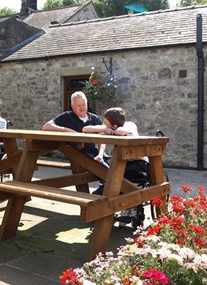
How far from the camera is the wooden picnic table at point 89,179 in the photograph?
9.84 ft

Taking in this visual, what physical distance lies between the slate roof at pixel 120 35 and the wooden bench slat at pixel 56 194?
7.34 m

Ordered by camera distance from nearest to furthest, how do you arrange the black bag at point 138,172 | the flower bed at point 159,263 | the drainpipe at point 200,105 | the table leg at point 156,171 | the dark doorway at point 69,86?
the flower bed at point 159,263
the table leg at point 156,171
the black bag at point 138,172
the drainpipe at point 200,105
the dark doorway at point 69,86

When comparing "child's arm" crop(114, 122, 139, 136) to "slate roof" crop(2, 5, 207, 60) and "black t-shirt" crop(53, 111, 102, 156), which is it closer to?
"black t-shirt" crop(53, 111, 102, 156)

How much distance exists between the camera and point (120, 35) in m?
11.3

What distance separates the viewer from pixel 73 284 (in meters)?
1.74

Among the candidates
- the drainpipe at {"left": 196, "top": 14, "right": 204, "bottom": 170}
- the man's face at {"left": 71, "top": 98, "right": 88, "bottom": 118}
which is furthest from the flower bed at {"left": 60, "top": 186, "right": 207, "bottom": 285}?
the drainpipe at {"left": 196, "top": 14, "right": 204, "bottom": 170}

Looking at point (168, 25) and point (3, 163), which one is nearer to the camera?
point (3, 163)

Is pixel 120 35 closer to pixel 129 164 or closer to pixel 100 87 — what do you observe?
pixel 100 87

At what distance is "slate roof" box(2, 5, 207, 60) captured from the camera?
10.2 m

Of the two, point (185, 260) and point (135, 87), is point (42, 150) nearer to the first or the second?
point (185, 260)

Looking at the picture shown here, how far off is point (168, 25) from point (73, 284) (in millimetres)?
10209

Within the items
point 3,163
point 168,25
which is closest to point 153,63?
point 168,25

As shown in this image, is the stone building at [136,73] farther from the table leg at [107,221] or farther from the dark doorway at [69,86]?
the table leg at [107,221]

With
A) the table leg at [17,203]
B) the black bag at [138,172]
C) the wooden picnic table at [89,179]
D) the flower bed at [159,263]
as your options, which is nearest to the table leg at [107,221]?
the wooden picnic table at [89,179]
